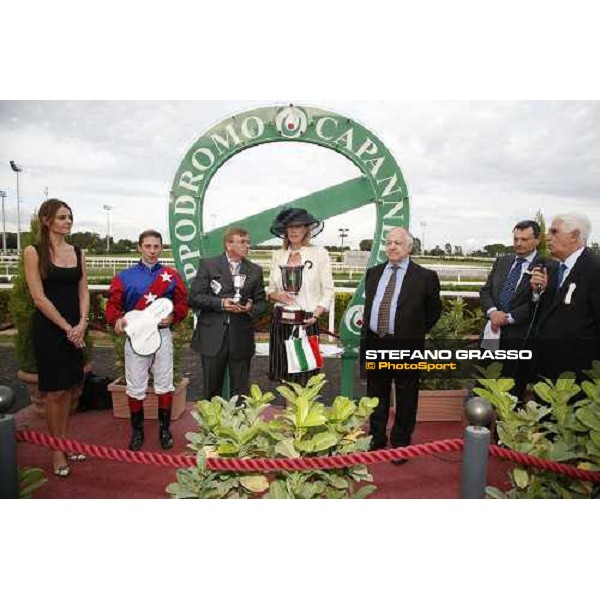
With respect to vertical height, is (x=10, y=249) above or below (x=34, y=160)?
below

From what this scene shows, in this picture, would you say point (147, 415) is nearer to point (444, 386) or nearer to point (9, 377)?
point (9, 377)

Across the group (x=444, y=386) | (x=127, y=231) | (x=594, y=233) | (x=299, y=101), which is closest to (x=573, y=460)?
(x=594, y=233)

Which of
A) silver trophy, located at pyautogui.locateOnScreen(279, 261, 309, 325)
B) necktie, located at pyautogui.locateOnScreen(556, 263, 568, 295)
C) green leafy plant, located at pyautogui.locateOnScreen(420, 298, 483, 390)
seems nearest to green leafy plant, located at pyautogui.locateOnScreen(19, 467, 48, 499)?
silver trophy, located at pyautogui.locateOnScreen(279, 261, 309, 325)

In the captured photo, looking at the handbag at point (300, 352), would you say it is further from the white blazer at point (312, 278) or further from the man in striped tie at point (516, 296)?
the man in striped tie at point (516, 296)

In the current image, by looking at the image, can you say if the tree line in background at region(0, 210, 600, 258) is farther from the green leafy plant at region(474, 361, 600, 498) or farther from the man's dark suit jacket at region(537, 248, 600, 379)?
the green leafy plant at region(474, 361, 600, 498)

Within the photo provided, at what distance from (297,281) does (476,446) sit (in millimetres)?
1221

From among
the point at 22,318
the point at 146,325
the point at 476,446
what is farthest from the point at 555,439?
the point at 22,318

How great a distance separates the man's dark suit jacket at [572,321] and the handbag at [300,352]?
1.12 meters

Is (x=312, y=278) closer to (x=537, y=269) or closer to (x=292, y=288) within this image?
(x=292, y=288)

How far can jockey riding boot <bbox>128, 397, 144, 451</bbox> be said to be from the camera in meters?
2.72

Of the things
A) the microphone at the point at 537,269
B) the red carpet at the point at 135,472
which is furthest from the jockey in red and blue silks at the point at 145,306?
the microphone at the point at 537,269

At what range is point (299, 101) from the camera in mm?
2213

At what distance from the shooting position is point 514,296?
256cm

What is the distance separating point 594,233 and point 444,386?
51.5 inches
